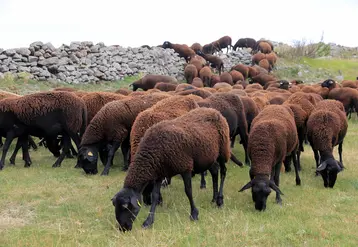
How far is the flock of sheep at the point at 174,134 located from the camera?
6281 millimetres

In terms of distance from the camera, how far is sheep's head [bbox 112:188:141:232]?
5891 mm

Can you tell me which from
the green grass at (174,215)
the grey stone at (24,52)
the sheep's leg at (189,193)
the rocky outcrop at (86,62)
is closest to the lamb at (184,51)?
the rocky outcrop at (86,62)

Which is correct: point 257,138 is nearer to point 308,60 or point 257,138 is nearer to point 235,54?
point 235,54

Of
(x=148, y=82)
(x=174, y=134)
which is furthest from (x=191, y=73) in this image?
(x=174, y=134)

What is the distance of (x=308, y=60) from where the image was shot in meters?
41.0

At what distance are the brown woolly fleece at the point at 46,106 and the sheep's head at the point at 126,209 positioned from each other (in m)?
4.99

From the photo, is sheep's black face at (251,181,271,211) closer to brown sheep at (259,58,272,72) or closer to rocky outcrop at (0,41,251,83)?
rocky outcrop at (0,41,251,83)

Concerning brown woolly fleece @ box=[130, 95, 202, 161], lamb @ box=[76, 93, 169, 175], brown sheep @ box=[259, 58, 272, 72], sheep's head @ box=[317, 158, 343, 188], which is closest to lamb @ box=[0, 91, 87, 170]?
lamb @ box=[76, 93, 169, 175]

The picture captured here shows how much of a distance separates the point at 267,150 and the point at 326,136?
2.52m

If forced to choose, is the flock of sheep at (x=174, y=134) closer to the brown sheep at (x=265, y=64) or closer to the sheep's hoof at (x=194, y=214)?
the sheep's hoof at (x=194, y=214)

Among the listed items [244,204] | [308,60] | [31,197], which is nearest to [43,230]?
[31,197]

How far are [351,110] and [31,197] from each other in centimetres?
1541

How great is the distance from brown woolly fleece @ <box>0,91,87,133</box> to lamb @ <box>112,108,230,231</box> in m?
4.52

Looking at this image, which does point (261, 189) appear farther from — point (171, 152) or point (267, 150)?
point (171, 152)
